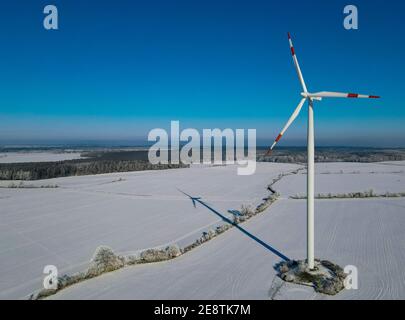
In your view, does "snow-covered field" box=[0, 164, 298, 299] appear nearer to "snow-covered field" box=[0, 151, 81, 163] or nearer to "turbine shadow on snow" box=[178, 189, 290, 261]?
"turbine shadow on snow" box=[178, 189, 290, 261]

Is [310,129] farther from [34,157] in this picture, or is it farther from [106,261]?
[34,157]

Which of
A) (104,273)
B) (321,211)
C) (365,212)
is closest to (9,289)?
(104,273)

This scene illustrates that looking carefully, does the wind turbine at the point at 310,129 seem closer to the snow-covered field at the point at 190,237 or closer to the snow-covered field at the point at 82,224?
the snow-covered field at the point at 190,237

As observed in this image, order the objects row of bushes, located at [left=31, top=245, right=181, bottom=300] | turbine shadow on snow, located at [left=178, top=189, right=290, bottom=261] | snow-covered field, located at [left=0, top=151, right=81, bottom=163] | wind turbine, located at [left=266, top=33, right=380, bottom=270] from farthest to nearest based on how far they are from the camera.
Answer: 1. snow-covered field, located at [left=0, top=151, right=81, bottom=163]
2. turbine shadow on snow, located at [left=178, top=189, right=290, bottom=261]
3. wind turbine, located at [left=266, top=33, right=380, bottom=270]
4. row of bushes, located at [left=31, top=245, right=181, bottom=300]

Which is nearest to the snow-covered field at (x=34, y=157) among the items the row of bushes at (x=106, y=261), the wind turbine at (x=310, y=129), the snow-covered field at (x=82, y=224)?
the snow-covered field at (x=82, y=224)

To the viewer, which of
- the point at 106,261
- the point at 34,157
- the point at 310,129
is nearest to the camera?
the point at 310,129

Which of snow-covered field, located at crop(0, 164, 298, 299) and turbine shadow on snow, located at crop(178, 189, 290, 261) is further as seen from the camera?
turbine shadow on snow, located at crop(178, 189, 290, 261)

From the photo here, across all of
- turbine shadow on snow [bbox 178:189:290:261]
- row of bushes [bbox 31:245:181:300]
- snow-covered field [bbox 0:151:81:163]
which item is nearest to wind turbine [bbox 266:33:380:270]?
turbine shadow on snow [bbox 178:189:290:261]

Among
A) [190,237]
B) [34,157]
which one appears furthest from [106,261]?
[34,157]
